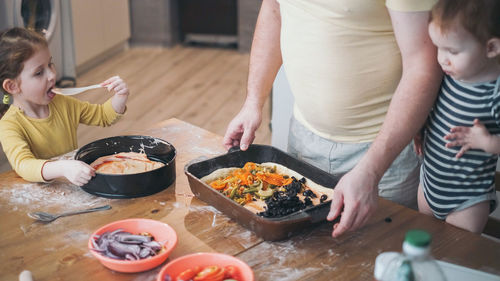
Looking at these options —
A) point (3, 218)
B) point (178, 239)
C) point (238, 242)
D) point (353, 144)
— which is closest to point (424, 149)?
point (353, 144)

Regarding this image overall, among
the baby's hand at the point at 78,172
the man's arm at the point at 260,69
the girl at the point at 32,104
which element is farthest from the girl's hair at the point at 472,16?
the girl at the point at 32,104

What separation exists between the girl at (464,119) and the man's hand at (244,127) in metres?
0.43

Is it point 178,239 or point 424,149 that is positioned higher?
point 424,149

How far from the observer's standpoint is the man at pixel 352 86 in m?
1.17

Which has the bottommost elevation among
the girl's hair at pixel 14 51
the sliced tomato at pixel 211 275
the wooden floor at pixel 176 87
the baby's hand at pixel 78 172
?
the wooden floor at pixel 176 87

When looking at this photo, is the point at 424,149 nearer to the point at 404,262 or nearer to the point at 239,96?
Result: the point at 404,262

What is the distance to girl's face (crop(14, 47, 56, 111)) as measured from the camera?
65.8 inches

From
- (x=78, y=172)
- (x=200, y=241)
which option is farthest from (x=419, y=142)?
(x=78, y=172)

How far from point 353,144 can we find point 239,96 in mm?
2737

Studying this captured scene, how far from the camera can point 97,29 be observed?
4.62 m

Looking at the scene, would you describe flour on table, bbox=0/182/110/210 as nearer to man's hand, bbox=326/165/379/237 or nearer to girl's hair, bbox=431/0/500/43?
man's hand, bbox=326/165/379/237

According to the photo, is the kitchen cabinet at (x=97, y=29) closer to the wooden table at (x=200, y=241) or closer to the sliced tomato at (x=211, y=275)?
the wooden table at (x=200, y=241)

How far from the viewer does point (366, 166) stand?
1170mm

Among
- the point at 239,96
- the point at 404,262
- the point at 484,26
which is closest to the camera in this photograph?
the point at 404,262
